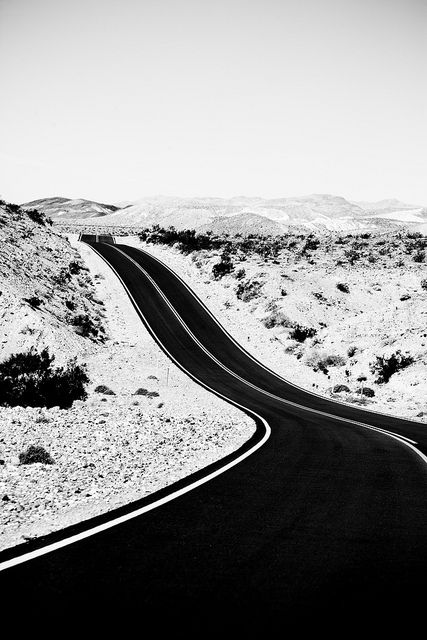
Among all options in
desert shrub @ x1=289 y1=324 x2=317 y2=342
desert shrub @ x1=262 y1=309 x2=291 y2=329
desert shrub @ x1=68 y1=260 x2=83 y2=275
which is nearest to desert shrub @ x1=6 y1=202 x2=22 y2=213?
desert shrub @ x1=68 y1=260 x2=83 y2=275

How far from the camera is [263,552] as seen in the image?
5.59m

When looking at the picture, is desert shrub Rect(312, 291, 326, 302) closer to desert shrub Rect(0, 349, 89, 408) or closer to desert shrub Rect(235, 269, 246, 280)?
desert shrub Rect(235, 269, 246, 280)

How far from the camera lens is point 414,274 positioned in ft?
159

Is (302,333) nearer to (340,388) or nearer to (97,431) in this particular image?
(340,388)

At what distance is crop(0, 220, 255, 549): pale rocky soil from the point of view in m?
7.76

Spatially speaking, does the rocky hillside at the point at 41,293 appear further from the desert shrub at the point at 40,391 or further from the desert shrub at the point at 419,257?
the desert shrub at the point at 419,257

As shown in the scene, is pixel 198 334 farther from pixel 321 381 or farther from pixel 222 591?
pixel 222 591

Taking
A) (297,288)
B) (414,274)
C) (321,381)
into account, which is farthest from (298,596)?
(414,274)

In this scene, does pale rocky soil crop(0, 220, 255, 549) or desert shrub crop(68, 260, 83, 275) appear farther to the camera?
desert shrub crop(68, 260, 83, 275)

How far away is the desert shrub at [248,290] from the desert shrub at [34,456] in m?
40.0

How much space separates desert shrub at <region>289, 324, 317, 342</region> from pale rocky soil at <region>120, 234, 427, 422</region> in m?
0.53

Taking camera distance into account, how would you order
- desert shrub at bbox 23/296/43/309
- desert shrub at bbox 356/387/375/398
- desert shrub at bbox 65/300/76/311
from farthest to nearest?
desert shrub at bbox 65/300/76/311, desert shrub at bbox 23/296/43/309, desert shrub at bbox 356/387/375/398

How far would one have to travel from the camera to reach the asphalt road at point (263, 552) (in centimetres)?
430

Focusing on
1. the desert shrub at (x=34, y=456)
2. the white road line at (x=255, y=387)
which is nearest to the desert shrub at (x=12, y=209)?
the white road line at (x=255, y=387)
